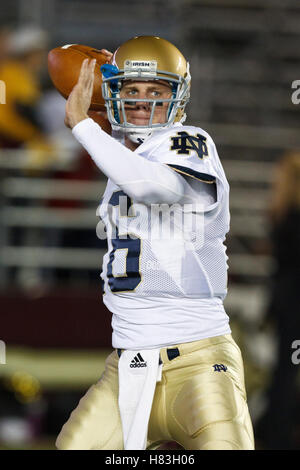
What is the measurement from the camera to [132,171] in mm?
2205

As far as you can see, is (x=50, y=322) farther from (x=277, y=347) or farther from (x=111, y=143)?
(x=111, y=143)

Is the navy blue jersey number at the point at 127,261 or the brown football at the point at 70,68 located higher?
the brown football at the point at 70,68

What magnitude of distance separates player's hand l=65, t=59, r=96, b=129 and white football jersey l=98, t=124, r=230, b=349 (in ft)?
0.67

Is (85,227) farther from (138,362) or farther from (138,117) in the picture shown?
(138,362)

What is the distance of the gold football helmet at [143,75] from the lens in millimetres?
2463

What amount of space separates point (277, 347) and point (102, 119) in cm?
264

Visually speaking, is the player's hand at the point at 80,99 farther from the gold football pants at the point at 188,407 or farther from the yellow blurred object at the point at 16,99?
the yellow blurred object at the point at 16,99

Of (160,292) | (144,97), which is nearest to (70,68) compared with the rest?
(144,97)

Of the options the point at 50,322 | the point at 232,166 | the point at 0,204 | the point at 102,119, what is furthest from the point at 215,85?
the point at 102,119

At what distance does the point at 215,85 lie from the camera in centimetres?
772

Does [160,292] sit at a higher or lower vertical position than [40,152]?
lower

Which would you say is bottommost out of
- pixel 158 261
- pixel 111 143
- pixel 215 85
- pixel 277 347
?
pixel 277 347

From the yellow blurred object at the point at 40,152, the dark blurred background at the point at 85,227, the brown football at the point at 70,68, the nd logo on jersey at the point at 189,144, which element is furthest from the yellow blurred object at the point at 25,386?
the nd logo on jersey at the point at 189,144

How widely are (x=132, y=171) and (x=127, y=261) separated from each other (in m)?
0.28
